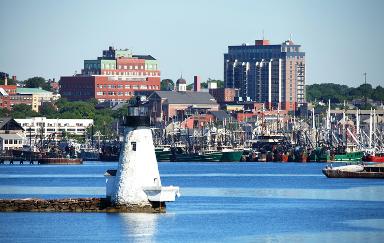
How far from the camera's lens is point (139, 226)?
69.9m

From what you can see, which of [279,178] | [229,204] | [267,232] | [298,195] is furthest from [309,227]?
[279,178]

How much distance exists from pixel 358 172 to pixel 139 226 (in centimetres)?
6884

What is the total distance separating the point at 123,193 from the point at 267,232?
7913 mm

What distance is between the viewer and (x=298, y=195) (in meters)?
102

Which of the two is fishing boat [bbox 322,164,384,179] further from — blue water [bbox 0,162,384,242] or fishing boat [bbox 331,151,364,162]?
fishing boat [bbox 331,151,364,162]

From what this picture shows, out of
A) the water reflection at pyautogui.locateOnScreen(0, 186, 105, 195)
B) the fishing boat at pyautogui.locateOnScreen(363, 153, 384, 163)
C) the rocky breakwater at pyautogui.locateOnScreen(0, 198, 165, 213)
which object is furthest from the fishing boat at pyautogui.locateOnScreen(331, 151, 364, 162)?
the rocky breakwater at pyautogui.locateOnScreen(0, 198, 165, 213)

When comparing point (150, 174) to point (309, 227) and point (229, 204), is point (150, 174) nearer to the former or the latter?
point (309, 227)

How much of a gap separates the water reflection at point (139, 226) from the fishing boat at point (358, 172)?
64228 millimetres

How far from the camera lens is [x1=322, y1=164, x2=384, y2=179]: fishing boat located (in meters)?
136

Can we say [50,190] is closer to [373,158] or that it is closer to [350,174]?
[350,174]

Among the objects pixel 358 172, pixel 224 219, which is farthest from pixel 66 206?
pixel 358 172

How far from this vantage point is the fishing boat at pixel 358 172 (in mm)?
135500

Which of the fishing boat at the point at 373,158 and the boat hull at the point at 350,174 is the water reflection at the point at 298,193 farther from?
Answer: the fishing boat at the point at 373,158

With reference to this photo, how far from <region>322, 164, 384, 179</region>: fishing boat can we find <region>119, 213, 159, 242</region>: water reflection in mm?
64228
